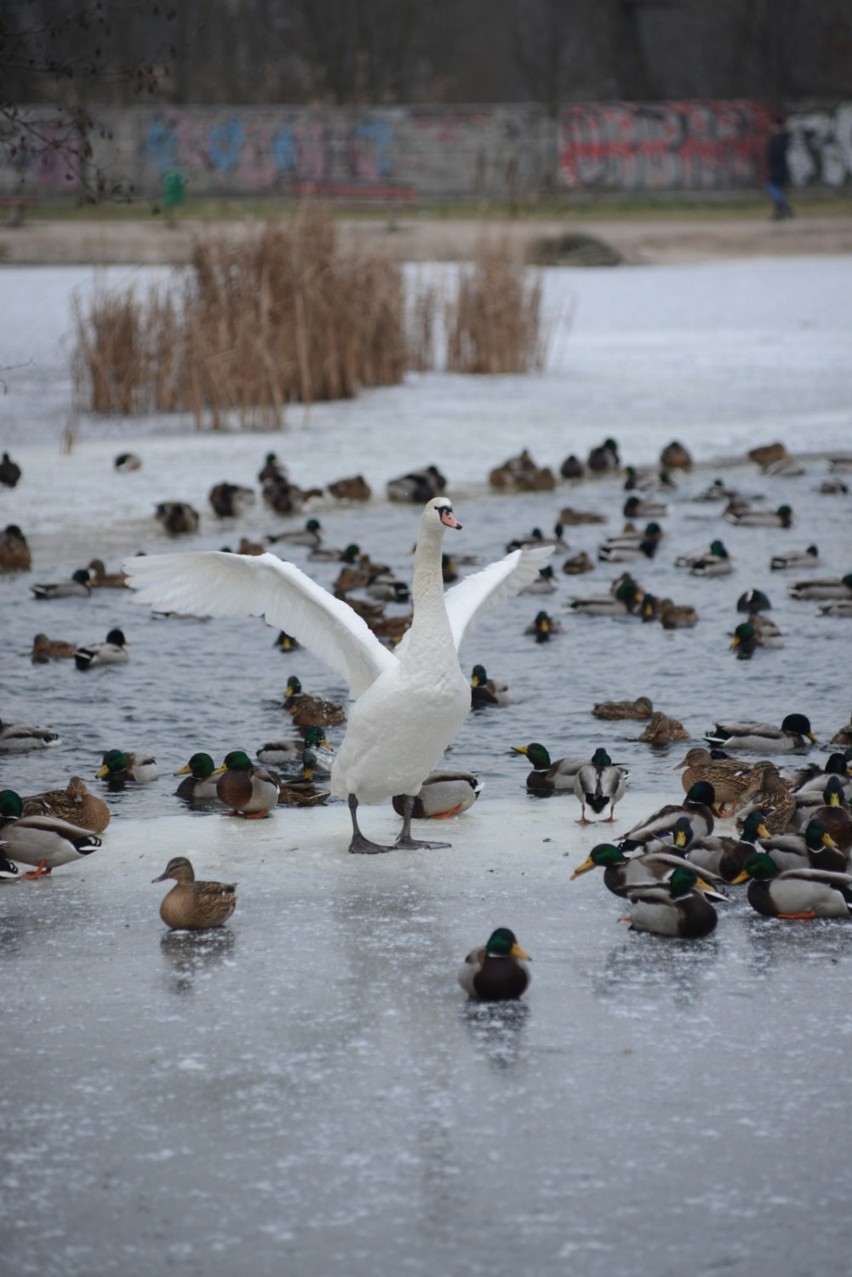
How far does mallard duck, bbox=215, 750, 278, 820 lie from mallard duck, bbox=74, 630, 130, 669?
2.61m

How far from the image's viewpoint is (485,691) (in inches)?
348

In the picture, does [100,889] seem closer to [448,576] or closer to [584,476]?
[448,576]

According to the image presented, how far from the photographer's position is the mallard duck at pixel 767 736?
25.6 ft

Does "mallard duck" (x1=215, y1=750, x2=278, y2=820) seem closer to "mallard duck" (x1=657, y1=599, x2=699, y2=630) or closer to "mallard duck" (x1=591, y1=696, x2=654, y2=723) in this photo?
"mallard duck" (x1=591, y1=696, x2=654, y2=723)

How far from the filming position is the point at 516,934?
5.63 metres

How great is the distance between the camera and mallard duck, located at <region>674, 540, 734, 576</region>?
1216 centimetres

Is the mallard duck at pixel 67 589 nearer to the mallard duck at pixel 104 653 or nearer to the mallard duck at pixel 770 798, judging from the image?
the mallard duck at pixel 104 653

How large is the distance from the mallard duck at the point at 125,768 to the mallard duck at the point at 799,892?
281 centimetres

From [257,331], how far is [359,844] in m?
11.9

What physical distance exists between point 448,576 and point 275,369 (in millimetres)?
6813

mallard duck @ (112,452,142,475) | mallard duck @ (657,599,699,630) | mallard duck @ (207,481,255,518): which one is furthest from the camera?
mallard duck @ (112,452,142,475)

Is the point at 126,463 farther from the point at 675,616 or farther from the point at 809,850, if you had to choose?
the point at 809,850

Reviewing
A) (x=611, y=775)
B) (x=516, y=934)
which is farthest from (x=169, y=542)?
(x=516, y=934)

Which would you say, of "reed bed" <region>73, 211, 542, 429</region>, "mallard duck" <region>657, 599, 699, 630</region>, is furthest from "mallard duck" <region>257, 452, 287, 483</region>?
"mallard duck" <region>657, 599, 699, 630</region>
